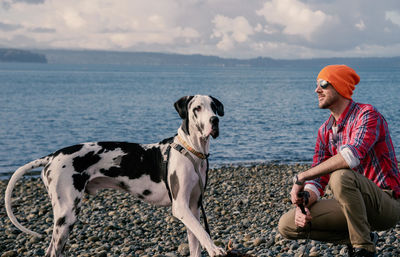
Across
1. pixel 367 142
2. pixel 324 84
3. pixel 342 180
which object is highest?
pixel 324 84

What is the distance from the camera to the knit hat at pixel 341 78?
444 cm

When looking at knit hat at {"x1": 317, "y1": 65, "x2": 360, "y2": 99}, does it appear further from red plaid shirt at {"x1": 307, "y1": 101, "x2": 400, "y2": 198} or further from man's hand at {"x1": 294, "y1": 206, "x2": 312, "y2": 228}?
man's hand at {"x1": 294, "y1": 206, "x2": 312, "y2": 228}

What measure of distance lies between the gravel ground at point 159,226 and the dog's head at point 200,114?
97.3 inches

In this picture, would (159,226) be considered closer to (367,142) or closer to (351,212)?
(351,212)

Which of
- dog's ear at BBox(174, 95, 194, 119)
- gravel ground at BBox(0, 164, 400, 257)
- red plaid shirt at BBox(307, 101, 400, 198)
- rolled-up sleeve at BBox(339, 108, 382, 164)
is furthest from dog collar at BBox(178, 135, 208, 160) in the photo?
gravel ground at BBox(0, 164, 400, 257)

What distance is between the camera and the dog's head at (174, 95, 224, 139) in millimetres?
4524

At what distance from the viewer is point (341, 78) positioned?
4.45 m

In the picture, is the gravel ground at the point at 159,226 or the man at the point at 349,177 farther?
the gravel ground at the point at 159,226

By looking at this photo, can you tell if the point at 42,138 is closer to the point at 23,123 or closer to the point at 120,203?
the point at 23,123

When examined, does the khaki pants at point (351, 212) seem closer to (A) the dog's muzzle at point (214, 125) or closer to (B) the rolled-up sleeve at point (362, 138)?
(B) the rolled-up sleeve at point (362, 138)

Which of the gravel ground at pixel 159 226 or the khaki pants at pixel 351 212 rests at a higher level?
the khaki pants at pixel 351 212

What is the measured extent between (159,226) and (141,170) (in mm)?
3733

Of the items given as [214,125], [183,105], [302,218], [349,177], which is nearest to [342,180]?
[349,177]

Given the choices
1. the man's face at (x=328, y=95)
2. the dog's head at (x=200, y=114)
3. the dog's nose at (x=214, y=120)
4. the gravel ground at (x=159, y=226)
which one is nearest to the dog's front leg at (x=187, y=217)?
the dog's head at (x=200, y=114)
